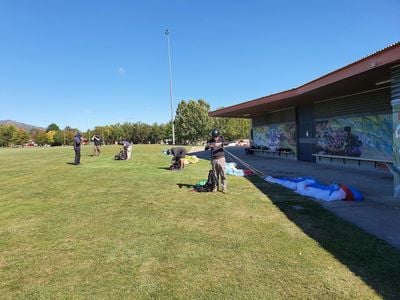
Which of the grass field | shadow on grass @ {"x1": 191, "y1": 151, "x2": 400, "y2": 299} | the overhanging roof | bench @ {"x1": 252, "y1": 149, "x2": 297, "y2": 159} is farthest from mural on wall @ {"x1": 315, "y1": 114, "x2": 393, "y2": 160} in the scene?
shadow on grass @ {"x1": 191, "y1": 151, "x2": 400, "y2": 299}

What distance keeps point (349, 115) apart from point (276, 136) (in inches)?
376

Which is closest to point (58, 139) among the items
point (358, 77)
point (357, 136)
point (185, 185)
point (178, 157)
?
point (178, 157)

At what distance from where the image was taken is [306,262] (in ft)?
16.2

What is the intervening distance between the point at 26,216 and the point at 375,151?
1398 centimetres

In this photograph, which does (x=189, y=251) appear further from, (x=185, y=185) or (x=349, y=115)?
(x=349, y=115)

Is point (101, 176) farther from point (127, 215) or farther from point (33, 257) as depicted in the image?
point (33, 257)

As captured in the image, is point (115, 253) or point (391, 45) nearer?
point (115, 253)

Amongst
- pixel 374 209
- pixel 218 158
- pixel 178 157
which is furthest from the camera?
pixel 178 157

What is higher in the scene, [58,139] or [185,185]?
[58,139]

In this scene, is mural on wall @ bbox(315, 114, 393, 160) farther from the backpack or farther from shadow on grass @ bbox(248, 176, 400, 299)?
the backpack

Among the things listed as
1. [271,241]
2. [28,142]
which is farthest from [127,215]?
[28,142]

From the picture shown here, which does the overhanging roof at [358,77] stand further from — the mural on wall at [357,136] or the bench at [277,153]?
the bench at [277,153]

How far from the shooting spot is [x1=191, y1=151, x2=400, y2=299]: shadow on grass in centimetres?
438

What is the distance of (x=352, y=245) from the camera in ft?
18.5
